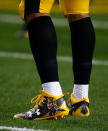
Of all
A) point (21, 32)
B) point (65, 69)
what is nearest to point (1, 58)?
point (65, 69)

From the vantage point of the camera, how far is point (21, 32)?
9.77 metres

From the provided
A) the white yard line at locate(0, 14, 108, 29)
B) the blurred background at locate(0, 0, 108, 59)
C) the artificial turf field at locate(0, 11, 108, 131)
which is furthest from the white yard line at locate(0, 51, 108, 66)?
the white yard line at locate(0, 14, 108, 29)

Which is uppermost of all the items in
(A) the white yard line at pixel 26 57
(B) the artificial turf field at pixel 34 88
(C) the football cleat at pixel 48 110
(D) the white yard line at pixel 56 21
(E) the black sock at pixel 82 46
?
(E) the black sock at pixel 82 46

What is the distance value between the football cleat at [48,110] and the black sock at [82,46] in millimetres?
273

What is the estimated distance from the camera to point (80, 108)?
319 cm

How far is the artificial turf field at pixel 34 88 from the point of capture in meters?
2.87

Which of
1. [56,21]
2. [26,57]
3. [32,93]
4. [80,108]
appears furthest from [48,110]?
[56,21]

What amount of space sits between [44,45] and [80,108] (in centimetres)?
49

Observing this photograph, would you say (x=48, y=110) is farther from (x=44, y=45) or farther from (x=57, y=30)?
(x=57, y=30)

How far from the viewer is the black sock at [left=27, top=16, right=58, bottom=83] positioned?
3.00 meters

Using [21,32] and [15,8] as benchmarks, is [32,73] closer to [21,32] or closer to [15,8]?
[21,32]

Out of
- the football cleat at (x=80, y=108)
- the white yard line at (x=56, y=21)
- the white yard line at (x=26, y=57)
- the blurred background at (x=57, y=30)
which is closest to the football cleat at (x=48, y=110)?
the football cleat at (x=80, y=108)

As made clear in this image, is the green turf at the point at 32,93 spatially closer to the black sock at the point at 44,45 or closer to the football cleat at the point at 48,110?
the football cleat at the point at 48,110

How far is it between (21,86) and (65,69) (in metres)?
1.34
